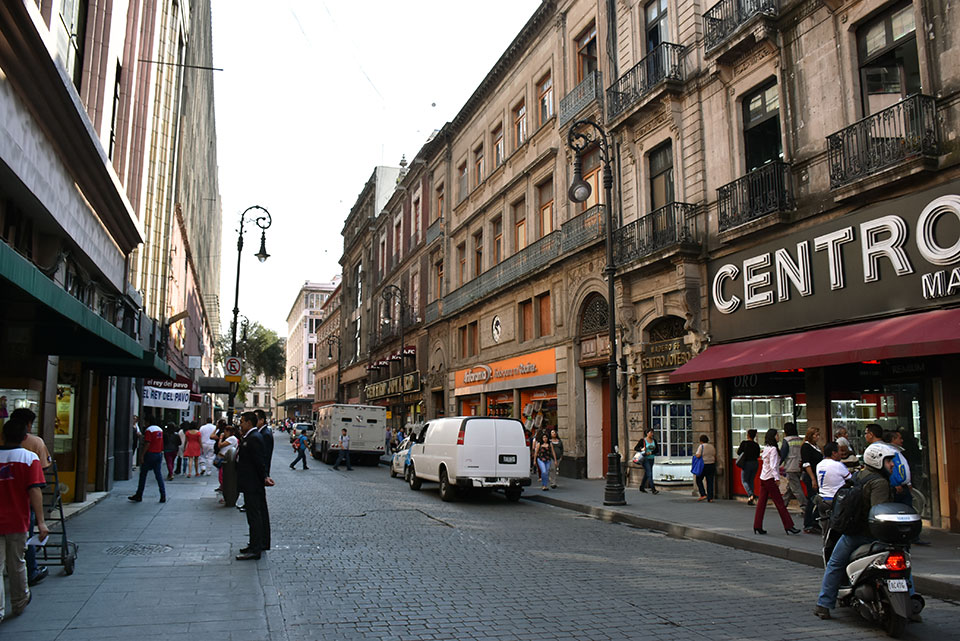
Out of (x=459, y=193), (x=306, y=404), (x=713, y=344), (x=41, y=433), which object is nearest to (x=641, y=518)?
(x=713, y=344)

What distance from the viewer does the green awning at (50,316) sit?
605 centimetres

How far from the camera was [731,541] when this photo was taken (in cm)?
1134

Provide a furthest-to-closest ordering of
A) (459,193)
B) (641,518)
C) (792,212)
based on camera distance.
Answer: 1. (459,193)
2. (792,212)
3. (641,518)

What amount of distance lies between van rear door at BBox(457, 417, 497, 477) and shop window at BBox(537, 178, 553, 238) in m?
11.4

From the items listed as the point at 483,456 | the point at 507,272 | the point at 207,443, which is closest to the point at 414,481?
the point at 483,456

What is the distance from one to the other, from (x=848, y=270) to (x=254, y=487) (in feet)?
37.4

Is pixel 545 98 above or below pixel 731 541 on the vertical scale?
above

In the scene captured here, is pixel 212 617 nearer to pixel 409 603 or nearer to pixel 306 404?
pixel 409 603

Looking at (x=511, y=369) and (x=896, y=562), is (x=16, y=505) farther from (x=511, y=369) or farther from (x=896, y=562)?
(x=511, y=369)

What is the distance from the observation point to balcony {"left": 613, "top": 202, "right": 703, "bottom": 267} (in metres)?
18.1

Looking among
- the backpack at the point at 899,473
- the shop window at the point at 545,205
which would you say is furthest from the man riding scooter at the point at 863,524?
the shop window at the point at 545,205

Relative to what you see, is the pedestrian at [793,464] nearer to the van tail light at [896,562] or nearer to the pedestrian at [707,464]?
the pedestrian at [707,464]

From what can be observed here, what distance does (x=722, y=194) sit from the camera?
17.2 m

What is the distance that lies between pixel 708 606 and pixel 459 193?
31.3 meters
